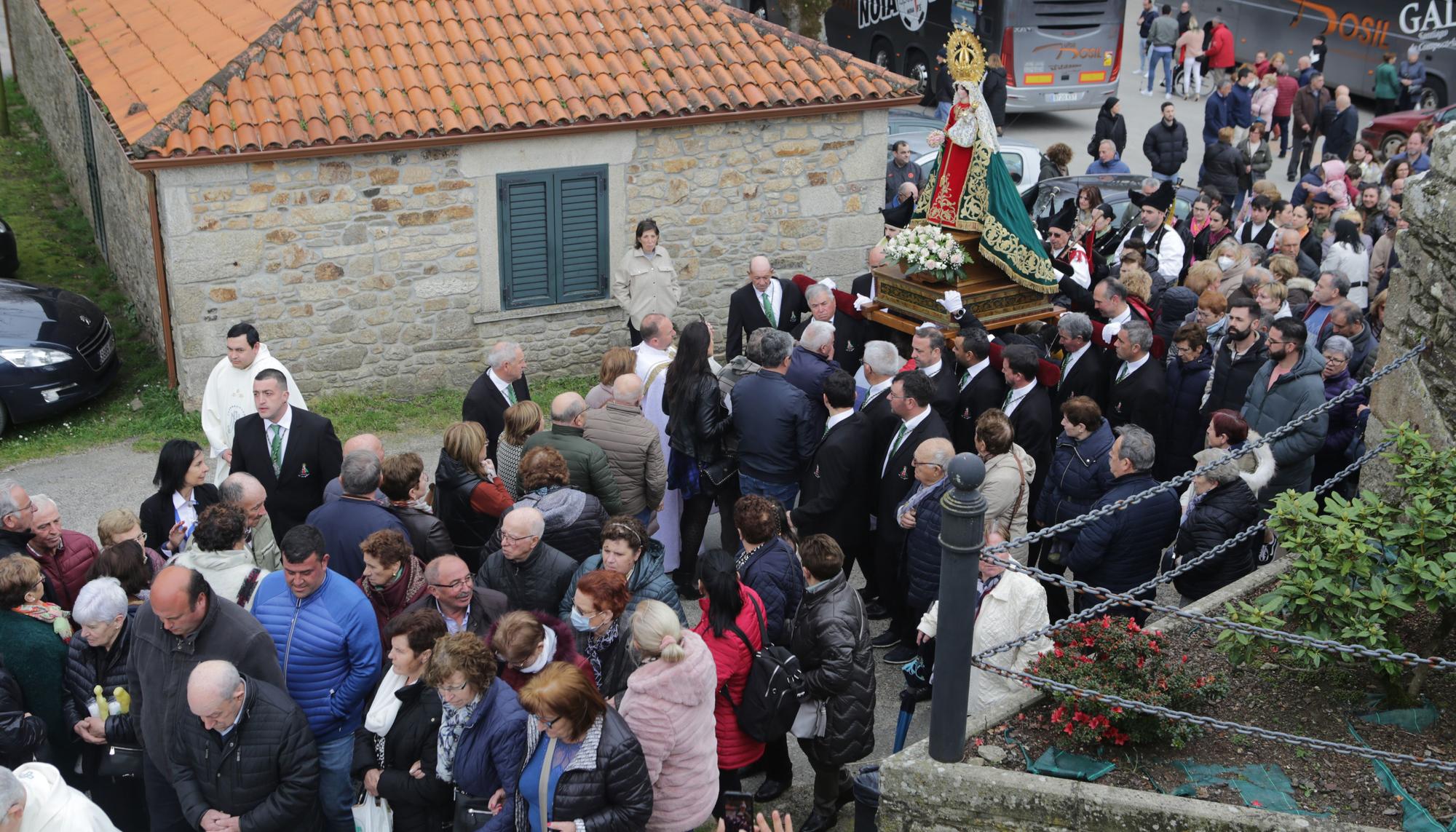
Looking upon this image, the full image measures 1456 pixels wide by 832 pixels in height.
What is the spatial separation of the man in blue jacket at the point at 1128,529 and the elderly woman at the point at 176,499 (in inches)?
183

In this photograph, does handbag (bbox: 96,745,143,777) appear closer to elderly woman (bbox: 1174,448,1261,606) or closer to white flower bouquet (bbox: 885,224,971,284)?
elderly woman (bbox: 1174,448,1261,606)

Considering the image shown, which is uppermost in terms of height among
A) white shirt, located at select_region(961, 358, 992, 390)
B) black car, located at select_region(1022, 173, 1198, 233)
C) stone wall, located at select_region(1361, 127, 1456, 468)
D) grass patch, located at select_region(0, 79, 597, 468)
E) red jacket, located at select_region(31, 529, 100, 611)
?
stone wall, located at select_region(1361, 127, 1456, 468)

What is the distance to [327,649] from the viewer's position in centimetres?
570

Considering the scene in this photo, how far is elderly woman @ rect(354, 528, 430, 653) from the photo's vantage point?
5980 millimetres

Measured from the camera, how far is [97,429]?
11312mm

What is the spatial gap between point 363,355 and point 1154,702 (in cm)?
837

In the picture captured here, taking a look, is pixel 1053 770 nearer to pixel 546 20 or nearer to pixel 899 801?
pixel 899 801

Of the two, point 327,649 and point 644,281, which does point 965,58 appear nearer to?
point 644,281

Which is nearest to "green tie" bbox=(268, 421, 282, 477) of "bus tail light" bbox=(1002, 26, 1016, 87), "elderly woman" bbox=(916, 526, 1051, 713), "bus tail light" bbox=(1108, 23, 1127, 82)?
"elderly woman" bbox=(916, 526, 1051, 713)

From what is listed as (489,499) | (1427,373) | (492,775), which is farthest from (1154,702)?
(489,499)

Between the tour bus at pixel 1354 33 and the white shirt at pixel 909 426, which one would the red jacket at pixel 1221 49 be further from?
the white shirt at pixel 909 426

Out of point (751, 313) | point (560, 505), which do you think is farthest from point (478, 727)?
point (751, 313)

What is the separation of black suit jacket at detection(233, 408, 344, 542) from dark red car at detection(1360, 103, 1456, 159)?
15.7m

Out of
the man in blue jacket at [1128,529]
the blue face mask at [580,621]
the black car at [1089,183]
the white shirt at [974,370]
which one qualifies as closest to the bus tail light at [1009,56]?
Result: the black car at [1089,183]
